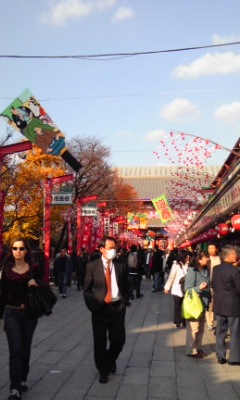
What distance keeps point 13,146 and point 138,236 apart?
50.4 metres

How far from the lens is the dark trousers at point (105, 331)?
6098 mm

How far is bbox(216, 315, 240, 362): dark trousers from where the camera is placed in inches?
277

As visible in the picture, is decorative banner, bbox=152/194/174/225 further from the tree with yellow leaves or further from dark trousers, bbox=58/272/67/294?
dark trousers, bbox=58/272/67/294

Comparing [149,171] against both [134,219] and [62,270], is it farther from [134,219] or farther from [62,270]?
[62,270]

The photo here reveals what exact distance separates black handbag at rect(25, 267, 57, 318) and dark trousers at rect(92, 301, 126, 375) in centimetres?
75

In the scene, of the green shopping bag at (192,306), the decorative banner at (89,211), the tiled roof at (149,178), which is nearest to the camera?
the green shopping bag at (192,306)

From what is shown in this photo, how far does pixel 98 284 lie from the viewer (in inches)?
244

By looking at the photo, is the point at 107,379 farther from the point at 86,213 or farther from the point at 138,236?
the point at 138,236

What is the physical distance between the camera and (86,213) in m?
27.2

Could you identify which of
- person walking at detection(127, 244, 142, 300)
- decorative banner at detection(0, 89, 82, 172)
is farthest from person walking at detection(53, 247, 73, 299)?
decorative banner at detection(0, 89, 82, 172)

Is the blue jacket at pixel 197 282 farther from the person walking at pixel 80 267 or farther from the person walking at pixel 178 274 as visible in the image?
the person walking at pixel 80 267

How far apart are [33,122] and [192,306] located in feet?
39.0

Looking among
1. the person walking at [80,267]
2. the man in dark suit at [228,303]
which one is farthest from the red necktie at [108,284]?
the person walking at [80,267]

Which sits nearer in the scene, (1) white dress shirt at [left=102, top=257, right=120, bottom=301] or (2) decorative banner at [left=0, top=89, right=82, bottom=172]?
(1) white dress shirt at [left=102, top=257, right=120, bottom=301]
